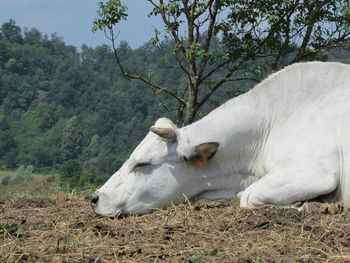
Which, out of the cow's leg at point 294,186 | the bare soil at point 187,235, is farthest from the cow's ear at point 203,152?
the cow's leg at point 294,186

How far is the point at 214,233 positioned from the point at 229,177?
2052mm

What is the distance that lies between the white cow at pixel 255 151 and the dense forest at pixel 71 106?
4468 cm

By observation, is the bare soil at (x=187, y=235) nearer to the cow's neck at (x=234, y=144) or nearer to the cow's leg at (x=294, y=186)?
the cow's leg at (x=294, y=186)

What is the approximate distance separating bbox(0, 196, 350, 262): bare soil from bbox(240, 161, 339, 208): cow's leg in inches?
7.6

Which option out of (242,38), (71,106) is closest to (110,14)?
(242,38)

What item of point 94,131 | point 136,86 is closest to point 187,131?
point 94,131

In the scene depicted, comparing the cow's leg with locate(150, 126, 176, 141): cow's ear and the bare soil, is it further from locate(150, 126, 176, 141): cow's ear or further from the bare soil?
locate(150, 126, 176, 141): cow's ear

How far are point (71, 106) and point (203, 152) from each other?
89.8m

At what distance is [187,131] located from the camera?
844cm

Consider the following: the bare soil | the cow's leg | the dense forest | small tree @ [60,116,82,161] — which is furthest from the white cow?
small tree @ [60,116,82,161]

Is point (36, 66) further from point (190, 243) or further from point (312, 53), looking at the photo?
point (190, 243)

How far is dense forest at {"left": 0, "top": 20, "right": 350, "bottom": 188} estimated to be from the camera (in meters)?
73.6

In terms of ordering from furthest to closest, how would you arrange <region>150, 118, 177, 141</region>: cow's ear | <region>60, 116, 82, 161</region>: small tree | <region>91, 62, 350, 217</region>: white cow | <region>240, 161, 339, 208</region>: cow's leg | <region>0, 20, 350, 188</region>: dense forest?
<region>60, 116, 82, 161</region>: small tree
<region>0, 20, 350, 188</region>: dense forest
<region>150, 118, 177, 141</region>: cow's ear
<region>91, 62, 350, 217</region>: white cow
<region>240, 161, 339, 208</region>: cow's leg

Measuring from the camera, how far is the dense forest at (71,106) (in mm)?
73562
